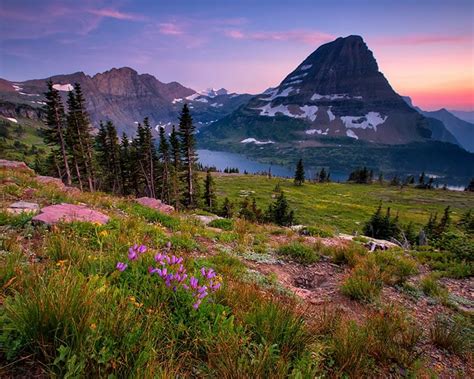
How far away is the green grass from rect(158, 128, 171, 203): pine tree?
32.6 meters

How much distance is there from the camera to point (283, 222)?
55125 millimetres

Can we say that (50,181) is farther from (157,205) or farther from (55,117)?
(55,117)

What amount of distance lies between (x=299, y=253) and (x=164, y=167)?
168 feet

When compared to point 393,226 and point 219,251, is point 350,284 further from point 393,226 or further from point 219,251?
point 393,226

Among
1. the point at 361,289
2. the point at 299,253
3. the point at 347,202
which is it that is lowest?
the point at 347,202

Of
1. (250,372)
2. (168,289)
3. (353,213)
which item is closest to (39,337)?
(168,289)

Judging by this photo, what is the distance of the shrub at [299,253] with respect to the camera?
344 inches

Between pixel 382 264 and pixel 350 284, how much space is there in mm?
2879

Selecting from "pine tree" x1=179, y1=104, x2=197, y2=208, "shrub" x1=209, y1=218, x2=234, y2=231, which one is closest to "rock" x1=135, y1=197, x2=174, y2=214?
"shrub" x1=209, y1=218, x2=234, y2=231

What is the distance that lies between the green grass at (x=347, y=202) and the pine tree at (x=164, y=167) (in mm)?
32599

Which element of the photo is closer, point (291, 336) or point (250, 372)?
point (250, 372)

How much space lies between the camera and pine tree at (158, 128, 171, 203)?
53.2 m

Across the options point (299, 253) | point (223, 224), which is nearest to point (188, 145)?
point (223, 224)

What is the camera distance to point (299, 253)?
353 inches
